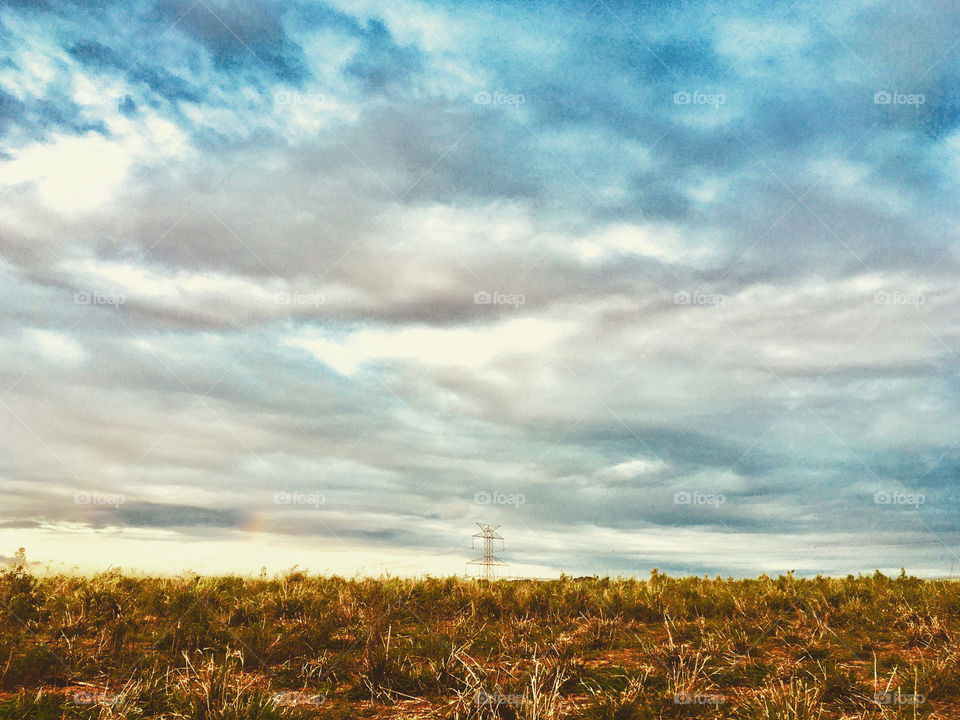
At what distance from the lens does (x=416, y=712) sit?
630 centimetres

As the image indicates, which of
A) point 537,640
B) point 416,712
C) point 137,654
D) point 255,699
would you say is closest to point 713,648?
point 537,640

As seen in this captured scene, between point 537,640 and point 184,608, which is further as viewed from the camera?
point 184,608

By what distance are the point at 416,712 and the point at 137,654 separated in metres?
4.47

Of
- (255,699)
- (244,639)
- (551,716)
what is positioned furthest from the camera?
(244,639)

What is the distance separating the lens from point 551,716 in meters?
5.58

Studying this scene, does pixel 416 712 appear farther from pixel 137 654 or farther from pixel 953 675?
pixel 953 675

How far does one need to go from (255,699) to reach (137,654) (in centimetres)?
326

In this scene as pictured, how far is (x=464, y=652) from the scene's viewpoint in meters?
7.68

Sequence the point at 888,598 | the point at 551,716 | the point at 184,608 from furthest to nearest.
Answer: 1. the point at 888,598
2. the point at 184,608
3. the point at 551,716

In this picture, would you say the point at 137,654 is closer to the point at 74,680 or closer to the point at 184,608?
the point at 74,680

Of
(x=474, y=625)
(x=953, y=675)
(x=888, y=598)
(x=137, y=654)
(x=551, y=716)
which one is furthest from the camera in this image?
(x=888, y=598)

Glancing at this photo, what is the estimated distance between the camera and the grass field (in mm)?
6305

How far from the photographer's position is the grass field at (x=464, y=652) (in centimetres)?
630

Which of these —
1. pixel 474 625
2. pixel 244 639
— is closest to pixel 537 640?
pixel 474 625
